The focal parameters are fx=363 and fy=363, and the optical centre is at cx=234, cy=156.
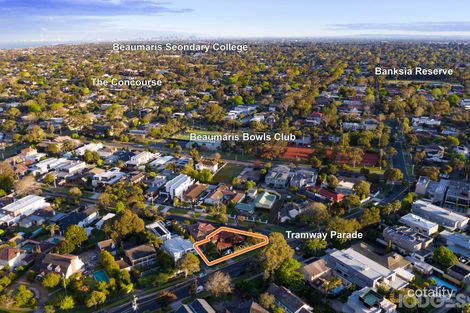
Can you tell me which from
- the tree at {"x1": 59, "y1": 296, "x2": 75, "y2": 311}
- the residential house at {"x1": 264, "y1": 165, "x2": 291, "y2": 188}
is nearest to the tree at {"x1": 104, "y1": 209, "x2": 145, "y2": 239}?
the tree at {"x1": 59, "y1": 296, "x2": 75, "y2": 311}

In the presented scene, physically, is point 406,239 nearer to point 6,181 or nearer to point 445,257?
point 445,257

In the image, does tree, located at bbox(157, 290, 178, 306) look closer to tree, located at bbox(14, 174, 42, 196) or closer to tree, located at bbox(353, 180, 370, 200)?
tree, located at bbox(353, 180, 370, 200)

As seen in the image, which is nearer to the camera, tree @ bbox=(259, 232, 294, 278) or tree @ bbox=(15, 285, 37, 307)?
tree @ bbox=(15, 285, 37, 307)

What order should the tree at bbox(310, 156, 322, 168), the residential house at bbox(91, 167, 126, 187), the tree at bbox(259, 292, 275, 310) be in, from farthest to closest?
1. the tree at bbox(310, 156, 322, 168)
2. the residential house at bbox(91, 167, 126, 187)
3. the tree at bbox(259, 292, 275, 310)

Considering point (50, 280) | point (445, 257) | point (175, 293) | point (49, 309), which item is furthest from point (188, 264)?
point (445, 257)

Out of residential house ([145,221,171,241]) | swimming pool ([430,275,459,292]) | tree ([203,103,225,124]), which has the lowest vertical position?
swimming pool ([430,275,459,292])

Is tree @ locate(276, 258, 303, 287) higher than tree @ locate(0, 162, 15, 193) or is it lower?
lower
